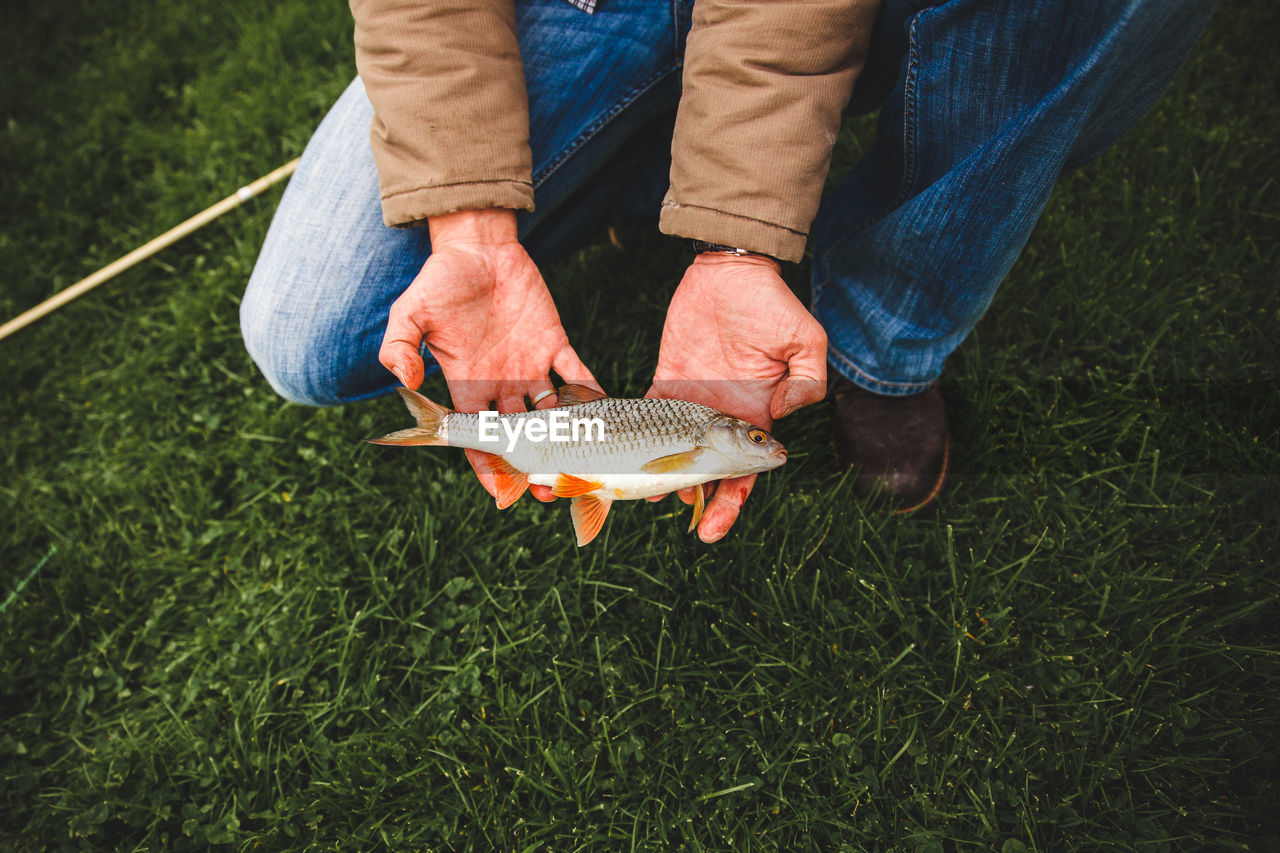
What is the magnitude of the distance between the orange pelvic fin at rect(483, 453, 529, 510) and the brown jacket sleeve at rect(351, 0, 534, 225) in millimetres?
780

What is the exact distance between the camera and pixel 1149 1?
56.9 inches

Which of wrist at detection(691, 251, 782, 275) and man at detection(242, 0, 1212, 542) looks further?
wrist at detection(691, 251, 782, 275)

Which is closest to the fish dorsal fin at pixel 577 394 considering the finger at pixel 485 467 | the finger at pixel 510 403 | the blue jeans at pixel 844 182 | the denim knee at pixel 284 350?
the finger at pixel 510 403

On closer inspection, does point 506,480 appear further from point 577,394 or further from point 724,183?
point 724,183

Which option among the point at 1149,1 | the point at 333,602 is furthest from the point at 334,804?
the point at 1149,1

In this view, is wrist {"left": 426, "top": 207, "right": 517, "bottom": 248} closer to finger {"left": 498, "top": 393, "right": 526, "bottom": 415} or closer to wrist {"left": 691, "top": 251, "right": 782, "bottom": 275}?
finger {"left": 498, "top": 393, "right": 526, "bottom": 415}

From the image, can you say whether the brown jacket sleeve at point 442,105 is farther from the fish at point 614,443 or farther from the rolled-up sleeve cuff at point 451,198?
the fish at point 614,443

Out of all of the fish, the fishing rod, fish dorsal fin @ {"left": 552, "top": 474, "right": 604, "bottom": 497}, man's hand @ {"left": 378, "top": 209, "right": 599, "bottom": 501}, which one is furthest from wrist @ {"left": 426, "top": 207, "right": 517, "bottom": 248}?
the fishing rod

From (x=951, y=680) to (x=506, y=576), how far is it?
1.50m

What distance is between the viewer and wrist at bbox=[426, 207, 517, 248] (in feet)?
7.25

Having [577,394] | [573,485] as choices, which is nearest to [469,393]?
[577,394]

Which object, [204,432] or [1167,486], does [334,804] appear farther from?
[1167,486]

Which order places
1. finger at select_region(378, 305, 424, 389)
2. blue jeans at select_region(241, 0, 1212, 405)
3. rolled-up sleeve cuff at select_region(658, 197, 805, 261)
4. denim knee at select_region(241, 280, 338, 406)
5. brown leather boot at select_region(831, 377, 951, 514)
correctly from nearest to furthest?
blue jeans at select_region(241, 0, 1212, 405) < finger at select_region(378, 305, 424, 389) < rolled-up sleeve cuff at select_region(658, 197, 805, 261) < denim knee at select_region(241, 280, 338, 406) < brown leather boot at select_region(831, 377, 951, 514)

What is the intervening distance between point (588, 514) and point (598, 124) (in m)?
1.34
